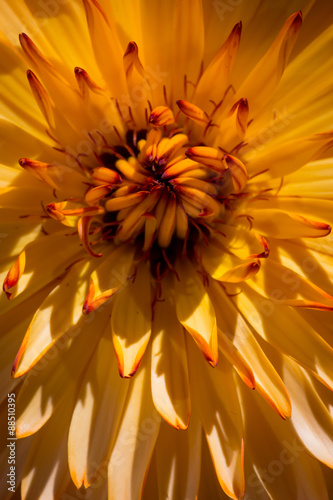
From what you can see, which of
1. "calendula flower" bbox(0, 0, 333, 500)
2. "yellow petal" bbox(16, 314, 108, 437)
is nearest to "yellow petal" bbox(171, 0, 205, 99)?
"calendula flower" bbox(0, 0, 333, 500)

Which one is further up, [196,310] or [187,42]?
[187,42]

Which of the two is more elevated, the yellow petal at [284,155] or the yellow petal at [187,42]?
the yellow petal at [187,42]

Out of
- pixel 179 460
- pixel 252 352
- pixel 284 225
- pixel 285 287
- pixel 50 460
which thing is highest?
pixel 284 225

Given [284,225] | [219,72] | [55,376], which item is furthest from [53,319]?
[219,72]

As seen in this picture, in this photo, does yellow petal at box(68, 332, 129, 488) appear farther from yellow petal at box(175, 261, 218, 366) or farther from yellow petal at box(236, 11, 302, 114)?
yellow petal at box(236, 11, 302, 114)

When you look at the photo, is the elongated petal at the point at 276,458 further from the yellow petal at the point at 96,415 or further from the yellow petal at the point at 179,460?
the yellow petal at the point at 96,415

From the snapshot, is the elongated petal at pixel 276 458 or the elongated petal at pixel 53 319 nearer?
the elongated petal at pixel 53 319

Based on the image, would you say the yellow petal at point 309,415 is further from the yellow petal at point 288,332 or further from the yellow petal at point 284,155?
the yellow petal at point 284,155

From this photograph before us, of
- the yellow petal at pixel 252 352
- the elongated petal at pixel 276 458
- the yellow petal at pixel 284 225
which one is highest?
the yellow petal at pixel 284 225

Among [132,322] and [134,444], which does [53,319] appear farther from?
[134,444]

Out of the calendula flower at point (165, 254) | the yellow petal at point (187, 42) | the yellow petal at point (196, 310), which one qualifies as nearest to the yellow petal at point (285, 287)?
the calendula flower at point (165, 254)
